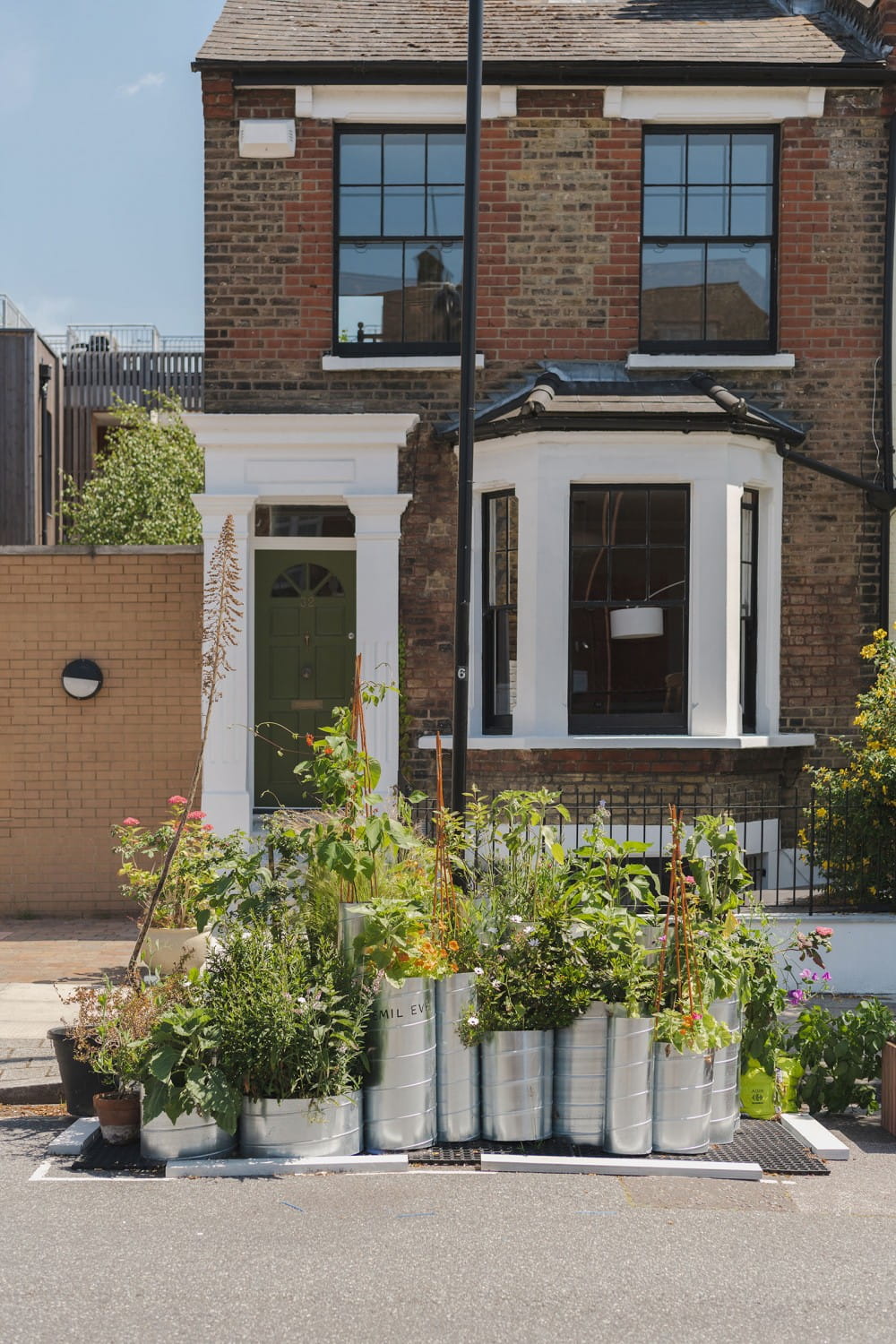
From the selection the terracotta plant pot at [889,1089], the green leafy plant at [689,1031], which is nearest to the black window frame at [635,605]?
the terracotta plant pot at [889,1089]

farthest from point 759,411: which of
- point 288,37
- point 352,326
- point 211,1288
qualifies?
point 211,1288

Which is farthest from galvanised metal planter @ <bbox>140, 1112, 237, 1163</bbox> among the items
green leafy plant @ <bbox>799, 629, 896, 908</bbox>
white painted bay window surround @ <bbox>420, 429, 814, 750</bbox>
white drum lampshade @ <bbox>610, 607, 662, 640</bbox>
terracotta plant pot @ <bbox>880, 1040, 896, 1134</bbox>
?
white drum lampshade @ <bbox>610, 607, 662, 640</bbox>

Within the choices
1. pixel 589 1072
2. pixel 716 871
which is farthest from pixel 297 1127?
pixel 716 871

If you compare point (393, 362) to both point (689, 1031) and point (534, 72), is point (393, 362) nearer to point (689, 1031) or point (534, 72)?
point (534, 72)

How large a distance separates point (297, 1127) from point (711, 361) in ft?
24.0

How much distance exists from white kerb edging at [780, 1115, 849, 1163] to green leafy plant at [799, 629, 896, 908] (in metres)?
2.91

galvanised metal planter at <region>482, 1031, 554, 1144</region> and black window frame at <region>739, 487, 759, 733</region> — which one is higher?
black window frame at <region>739, 487, 759, 733</region>

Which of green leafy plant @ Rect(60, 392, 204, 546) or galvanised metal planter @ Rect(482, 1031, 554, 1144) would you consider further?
green leafy plant @ Rect(60, 392, 204, 546)

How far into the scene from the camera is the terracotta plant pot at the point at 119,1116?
19.1 feet

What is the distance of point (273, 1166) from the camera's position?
18.2 ft

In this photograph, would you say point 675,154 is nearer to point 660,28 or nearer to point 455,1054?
point 660,28

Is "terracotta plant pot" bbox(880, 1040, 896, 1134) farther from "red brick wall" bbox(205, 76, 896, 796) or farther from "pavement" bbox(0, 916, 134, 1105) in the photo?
"red brick wall" bbox(205, 76, 896, 796)

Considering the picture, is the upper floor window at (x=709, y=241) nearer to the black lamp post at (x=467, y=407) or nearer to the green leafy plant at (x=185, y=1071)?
the black lamp post at (x=467, y=407)

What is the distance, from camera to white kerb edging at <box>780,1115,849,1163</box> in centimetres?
589
